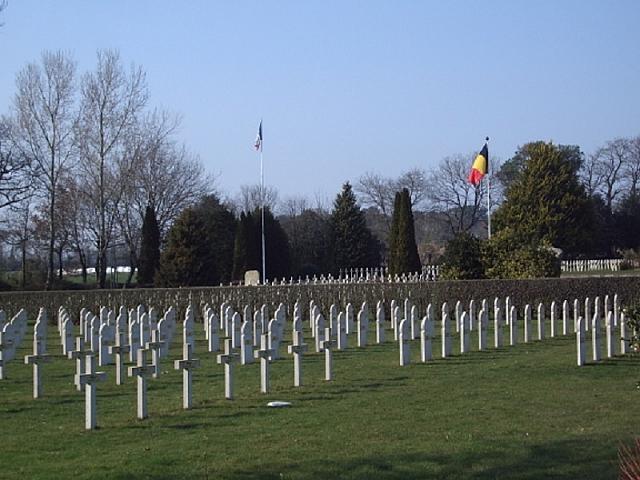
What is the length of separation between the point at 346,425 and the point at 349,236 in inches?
2111

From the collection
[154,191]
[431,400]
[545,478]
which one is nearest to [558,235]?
[154,191]

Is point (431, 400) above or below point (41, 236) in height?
below

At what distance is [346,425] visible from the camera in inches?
422

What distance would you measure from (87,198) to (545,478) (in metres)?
46.0

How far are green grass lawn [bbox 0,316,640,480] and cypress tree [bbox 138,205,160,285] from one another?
109 feet

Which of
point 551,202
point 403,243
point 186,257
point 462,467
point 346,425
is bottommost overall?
point 462,467

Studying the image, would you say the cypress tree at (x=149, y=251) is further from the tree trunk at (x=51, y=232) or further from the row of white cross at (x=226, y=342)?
the row of white cross at (x=226, y=342)

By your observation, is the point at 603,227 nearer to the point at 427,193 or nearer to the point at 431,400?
the point at 427,193

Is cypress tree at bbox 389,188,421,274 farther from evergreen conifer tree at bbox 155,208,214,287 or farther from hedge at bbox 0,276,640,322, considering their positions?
hedge at bbox 0,276,640,322

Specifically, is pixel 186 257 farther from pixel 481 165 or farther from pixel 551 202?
pixel 551 202

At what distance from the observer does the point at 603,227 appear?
243 ft

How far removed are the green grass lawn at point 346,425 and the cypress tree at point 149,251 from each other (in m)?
33.2

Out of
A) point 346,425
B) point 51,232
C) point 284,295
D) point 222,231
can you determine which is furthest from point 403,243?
point 346,425

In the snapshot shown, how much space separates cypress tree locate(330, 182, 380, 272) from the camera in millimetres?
64125
